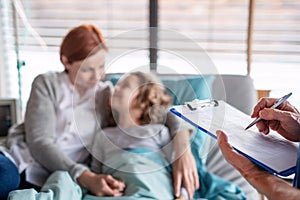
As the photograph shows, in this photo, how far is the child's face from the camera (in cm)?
173

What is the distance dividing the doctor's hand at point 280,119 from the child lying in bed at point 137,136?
56 centimetres

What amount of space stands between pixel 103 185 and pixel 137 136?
267 mm

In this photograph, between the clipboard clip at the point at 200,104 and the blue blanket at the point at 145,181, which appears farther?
the blue blanket at the point at 145,181

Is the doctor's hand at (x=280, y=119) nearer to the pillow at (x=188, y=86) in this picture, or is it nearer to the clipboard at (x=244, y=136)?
the clipboard at (x=244, y=136)

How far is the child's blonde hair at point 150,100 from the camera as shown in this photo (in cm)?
170

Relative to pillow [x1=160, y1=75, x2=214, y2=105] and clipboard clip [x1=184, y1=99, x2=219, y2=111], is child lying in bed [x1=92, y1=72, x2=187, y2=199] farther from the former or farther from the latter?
clipboard clip [x1=184, y1=99, x2=219, y2=111]

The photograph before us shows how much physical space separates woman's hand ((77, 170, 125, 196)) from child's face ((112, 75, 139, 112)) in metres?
0.31

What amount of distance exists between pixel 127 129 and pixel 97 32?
46 cm

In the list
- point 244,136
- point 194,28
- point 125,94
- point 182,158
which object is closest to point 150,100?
point 125,94

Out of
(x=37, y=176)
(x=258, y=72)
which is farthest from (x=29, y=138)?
(x=258, y=72)

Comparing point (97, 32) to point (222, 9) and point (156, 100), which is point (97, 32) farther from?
point (222, 9)

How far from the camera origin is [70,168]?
1.71 m

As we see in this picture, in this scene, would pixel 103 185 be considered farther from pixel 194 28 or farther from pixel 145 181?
pixel 194 28

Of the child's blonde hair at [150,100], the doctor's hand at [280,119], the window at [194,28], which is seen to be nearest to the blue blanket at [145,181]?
the child's blonde hair at [150,100]
